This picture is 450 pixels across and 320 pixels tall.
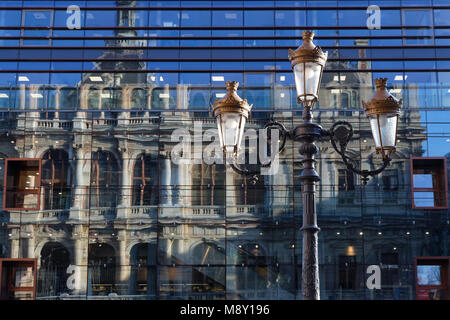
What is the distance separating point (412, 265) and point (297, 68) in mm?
18115

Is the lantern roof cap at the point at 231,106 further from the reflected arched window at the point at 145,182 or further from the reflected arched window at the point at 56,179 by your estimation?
the reflected arched window at the point at 56,179

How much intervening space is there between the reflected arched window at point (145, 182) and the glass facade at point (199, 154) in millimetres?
63

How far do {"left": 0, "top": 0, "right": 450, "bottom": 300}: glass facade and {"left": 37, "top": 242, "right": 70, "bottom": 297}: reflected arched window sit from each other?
0.18 ft

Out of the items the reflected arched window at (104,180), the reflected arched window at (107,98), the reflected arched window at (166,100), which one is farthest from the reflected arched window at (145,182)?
the reflected arched window at (107,98)

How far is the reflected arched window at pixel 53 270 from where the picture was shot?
23922 millimetres

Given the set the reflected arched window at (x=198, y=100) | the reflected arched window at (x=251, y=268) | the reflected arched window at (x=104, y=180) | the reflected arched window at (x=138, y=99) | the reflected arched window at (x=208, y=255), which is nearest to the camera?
the reflected arched window at (x=251, y=268)

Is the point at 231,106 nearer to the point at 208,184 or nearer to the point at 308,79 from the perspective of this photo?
the point at 308,79

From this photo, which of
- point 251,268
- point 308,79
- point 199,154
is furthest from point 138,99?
point 308,79

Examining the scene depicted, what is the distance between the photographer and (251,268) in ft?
78.6

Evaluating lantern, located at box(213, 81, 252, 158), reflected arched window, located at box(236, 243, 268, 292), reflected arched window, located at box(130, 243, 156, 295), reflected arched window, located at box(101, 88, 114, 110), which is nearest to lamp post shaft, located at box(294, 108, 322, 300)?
lantern, located at box(213, 81, 252, 158)

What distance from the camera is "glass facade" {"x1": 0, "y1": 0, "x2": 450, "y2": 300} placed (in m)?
24.0
